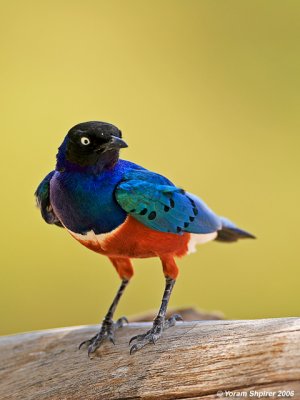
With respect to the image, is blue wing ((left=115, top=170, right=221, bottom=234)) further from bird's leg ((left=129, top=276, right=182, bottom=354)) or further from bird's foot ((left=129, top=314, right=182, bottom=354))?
bird's foot ((left=129, top=314, right=182, bottom=354))

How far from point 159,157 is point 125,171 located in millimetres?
3958

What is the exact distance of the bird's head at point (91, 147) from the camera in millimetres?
4492

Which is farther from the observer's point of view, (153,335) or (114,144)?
(153,335)

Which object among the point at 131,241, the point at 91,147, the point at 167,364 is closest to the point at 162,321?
the point at 167,364

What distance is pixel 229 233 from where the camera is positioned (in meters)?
5.74

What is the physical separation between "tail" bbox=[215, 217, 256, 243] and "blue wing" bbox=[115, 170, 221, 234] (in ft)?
A: 1.83

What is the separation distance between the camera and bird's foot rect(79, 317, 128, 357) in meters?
4.91

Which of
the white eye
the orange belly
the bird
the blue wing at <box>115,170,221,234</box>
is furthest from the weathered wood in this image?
the white eye

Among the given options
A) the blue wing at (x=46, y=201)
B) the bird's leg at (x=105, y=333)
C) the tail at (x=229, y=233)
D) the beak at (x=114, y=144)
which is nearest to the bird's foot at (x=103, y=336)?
the bird's leg at (x=105, y=333)

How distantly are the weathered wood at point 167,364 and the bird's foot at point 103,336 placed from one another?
46mm

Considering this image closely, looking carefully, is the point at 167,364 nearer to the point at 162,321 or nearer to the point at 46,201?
the point at 162,321

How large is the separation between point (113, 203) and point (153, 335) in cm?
85

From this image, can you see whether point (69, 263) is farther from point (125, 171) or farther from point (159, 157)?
point (125, 171)

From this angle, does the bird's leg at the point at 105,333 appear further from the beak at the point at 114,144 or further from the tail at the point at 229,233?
the beak at the point at 114,144
